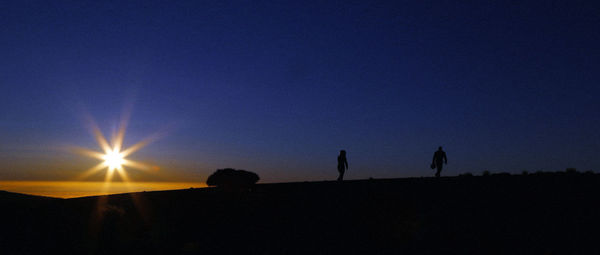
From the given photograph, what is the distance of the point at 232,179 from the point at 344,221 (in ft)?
21.9

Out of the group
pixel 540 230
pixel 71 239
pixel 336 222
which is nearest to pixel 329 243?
pixel 336 222

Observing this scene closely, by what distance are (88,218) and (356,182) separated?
11825 millimetres

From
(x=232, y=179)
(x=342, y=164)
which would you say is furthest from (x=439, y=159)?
(x=232, y=179)

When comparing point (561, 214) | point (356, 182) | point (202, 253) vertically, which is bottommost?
point (202, 253)

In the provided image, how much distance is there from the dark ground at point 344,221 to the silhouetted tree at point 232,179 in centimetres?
57

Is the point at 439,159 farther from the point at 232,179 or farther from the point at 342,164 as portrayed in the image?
the point at 232,179

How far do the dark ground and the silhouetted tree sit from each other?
0.57m

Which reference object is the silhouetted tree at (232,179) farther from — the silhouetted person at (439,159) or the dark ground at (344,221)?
the silhouetted person at (439,159)

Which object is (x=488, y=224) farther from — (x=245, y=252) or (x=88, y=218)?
(x=88, y=218)

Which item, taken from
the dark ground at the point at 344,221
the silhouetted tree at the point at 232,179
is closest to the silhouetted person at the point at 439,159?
the dark ground at the point at 344,221

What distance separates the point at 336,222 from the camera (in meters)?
17.9

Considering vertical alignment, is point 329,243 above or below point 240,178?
below

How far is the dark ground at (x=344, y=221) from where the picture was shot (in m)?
15.5

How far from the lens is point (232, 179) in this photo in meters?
22.4
